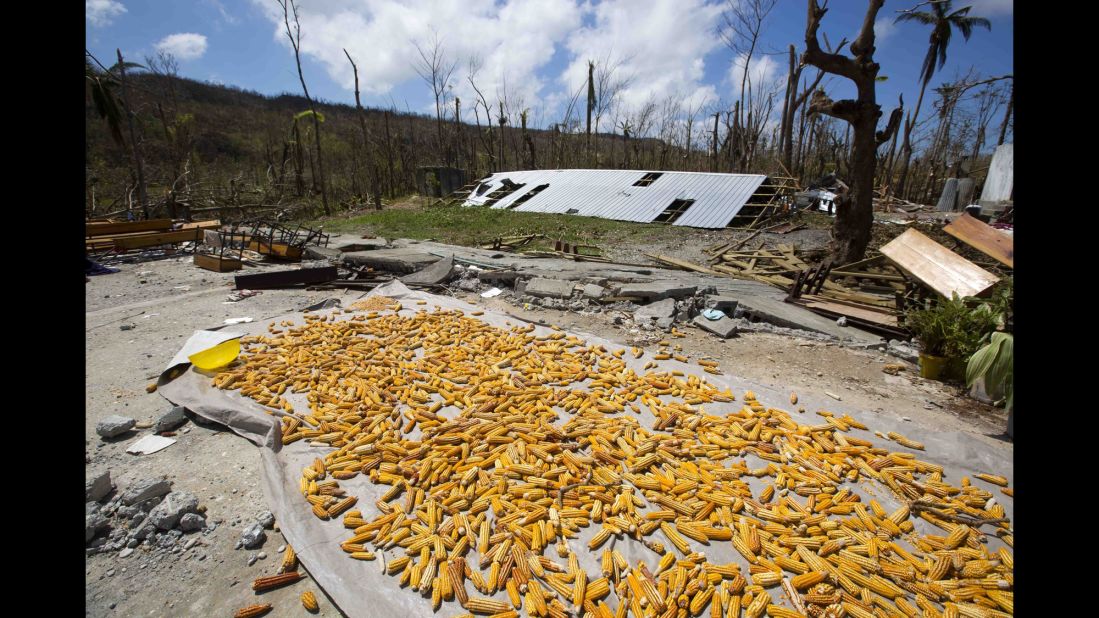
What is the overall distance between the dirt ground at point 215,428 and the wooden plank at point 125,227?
4835 millimetres

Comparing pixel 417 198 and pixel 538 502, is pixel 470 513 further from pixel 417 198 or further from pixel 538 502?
pixel 417 198

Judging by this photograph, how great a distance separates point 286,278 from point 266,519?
749cm

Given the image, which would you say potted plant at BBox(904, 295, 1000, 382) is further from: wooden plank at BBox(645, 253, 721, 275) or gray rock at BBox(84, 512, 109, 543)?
gray rock at BBox(84, 512, 109, 543)

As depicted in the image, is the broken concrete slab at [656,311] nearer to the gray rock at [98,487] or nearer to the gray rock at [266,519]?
the gray rock at [266,519]

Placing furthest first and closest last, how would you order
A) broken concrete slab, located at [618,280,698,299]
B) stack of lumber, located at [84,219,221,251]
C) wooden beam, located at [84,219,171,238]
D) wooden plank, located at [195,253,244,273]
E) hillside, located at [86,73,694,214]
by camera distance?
hillside, located at [86,73,694,214] → wooden beam, located at [84,219,171,238] → stack of lumber, located at [84,219,221,251] → wooden plank, located at [195,253,244,273] → broken concrete slab, located at [618,280,698,299]

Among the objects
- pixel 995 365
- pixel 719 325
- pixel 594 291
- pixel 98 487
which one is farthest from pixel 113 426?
pixel 995 365

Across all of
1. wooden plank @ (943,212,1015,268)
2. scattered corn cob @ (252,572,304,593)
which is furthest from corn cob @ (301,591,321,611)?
wooden plank @ (943,212,1015,268)

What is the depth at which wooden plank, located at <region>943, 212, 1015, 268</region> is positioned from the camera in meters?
8.48

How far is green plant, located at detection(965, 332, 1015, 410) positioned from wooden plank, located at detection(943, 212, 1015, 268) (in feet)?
17.5

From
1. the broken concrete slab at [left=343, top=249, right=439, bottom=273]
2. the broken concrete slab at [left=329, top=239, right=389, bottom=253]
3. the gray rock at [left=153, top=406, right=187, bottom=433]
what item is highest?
the broken concrete slab at [left=329, top=239, right=389, bottom=253]

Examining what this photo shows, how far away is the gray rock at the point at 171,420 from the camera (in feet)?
14.2

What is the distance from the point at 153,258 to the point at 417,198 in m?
16.7

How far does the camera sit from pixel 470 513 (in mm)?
3189
